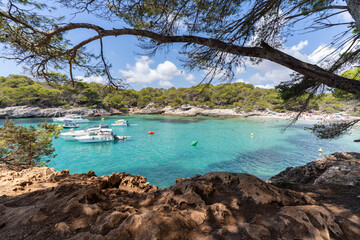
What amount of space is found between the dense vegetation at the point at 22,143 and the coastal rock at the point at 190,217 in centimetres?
362

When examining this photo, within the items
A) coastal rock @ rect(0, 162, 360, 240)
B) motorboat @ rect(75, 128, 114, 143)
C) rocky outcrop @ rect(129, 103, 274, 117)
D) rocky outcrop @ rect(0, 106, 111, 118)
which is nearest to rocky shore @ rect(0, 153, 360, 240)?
coastal rock @ rect(0, 162, 360, 240)

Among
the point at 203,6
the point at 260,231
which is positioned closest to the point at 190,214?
the point at 260,231

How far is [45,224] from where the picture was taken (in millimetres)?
1543

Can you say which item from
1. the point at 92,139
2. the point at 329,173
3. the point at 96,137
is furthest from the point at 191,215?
the point at 92,139

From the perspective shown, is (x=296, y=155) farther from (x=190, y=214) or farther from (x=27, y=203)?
(x=27, y=203)

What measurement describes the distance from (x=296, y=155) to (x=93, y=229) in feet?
52.0

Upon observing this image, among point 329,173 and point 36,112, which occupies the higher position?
point 36,112

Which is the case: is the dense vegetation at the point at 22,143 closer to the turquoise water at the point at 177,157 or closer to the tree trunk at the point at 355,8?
the turquoise water at the point at 177,157

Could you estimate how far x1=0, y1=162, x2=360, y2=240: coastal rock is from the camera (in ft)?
4.37

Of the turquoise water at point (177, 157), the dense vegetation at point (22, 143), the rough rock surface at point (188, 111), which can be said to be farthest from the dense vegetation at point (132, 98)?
the dense vegetation at point (22, 143)

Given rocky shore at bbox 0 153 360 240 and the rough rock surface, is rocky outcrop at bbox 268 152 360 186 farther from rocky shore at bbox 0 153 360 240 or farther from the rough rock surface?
the rough rock surface

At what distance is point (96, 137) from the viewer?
15.4 m

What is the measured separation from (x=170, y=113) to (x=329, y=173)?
138 ft

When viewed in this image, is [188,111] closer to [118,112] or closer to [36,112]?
[118,112]
